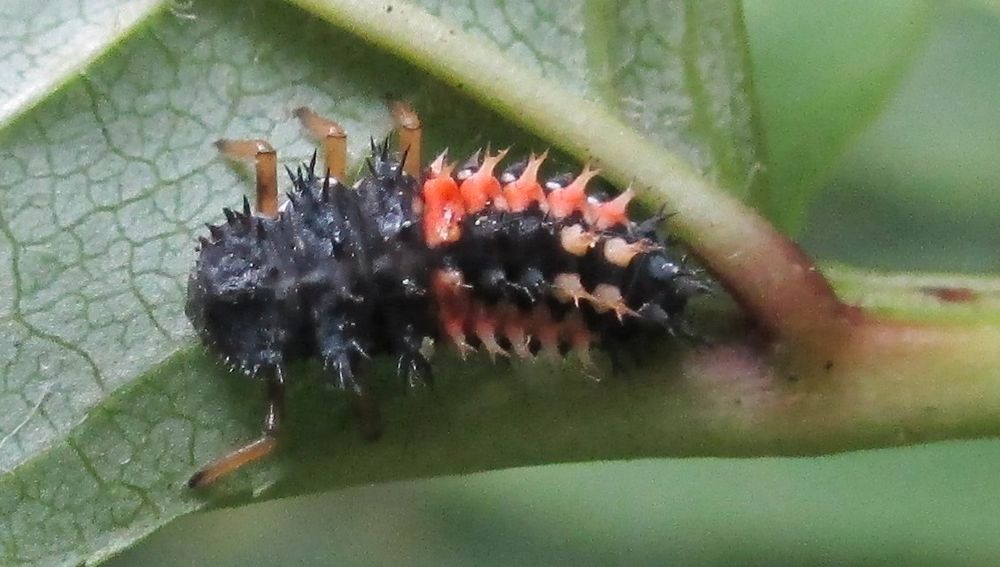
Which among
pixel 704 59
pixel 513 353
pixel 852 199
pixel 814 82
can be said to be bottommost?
pixel 513 353

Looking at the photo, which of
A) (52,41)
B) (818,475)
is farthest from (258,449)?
(818,475)

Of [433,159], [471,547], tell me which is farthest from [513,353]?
[471,547]

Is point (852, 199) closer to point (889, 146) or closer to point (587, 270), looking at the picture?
point (889, 146)

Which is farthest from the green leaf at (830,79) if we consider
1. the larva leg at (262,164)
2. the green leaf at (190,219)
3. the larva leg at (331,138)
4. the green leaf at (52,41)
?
the green leaf at (52,41)

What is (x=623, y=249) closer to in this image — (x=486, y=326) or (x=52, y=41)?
(x=486, y=326)

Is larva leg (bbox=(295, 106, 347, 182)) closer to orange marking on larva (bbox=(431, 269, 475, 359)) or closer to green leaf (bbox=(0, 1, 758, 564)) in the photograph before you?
green leaf (bbox=(0, 1, 758, 564))

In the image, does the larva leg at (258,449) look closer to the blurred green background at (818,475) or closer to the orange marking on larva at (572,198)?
the orange marking on larva at (572,198)
